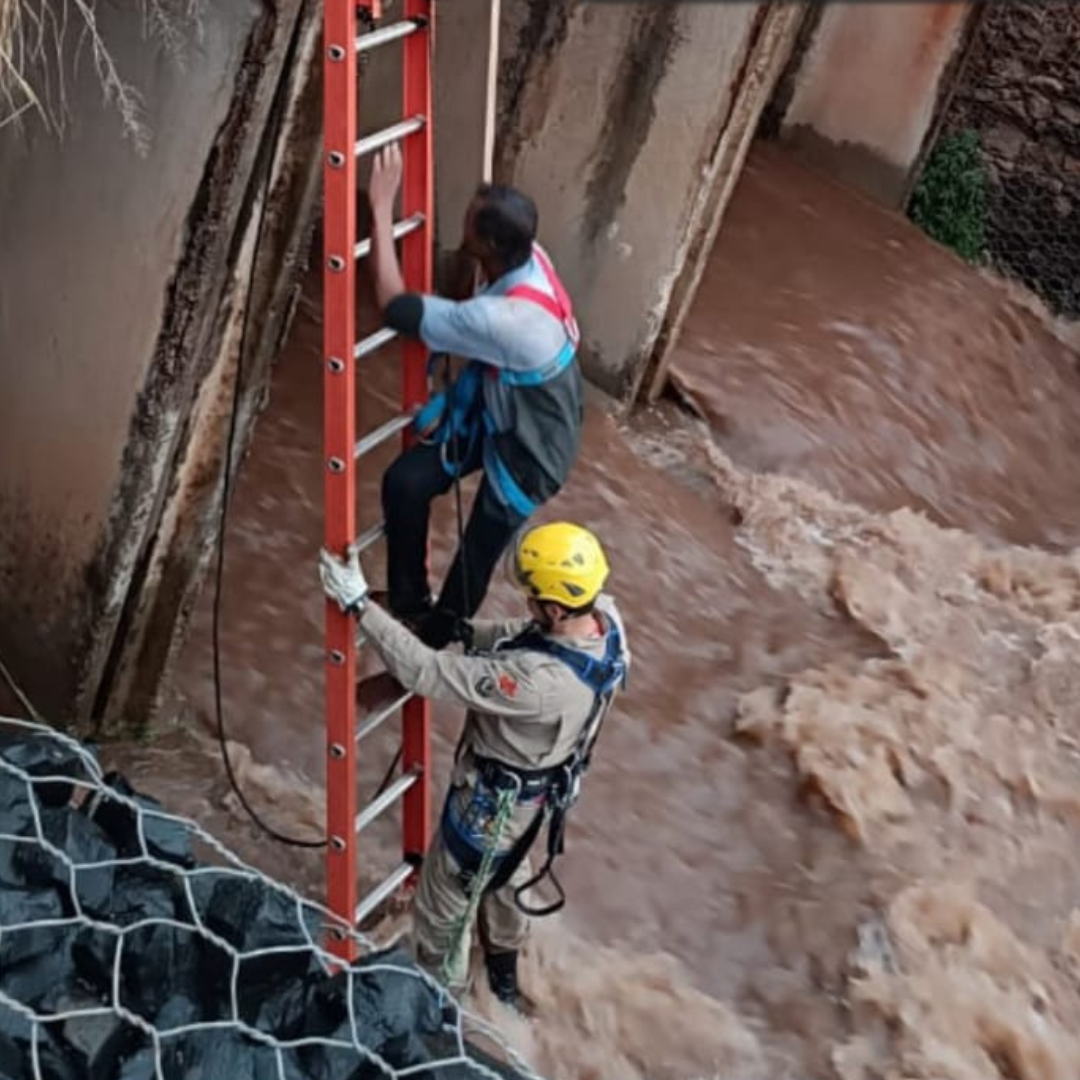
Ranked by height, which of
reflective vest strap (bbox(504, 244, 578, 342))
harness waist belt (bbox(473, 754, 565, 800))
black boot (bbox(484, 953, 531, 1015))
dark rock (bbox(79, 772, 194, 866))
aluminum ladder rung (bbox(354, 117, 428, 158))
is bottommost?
black boot (bbox(484, 953, 531, 1015))

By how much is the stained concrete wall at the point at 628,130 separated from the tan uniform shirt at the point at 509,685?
3.62 meters

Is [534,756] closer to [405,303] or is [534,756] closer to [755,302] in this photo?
[405,303]

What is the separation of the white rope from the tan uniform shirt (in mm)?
1163

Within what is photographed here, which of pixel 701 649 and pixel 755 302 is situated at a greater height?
pixel 755 302

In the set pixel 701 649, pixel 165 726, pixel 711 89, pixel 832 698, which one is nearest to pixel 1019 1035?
pixel 832 698

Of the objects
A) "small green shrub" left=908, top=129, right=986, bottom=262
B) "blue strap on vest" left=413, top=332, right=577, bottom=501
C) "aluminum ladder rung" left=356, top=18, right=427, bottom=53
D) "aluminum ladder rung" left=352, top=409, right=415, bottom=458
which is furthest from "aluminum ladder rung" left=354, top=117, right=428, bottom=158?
"small green shrub" left=908, top=129, right=986, bottom=262

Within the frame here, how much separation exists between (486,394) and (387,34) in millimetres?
886

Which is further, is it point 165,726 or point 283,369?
point 283,369

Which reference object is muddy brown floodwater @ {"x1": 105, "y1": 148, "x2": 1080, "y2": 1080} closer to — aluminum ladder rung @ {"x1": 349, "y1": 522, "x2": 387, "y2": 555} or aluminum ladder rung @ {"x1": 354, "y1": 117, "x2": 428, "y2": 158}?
aluminum ladder rung @ {"x1": 349, "y1": 522, "x2": 387, "y2": 555}

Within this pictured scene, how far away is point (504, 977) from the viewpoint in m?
5.29

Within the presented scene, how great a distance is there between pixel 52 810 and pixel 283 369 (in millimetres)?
4659

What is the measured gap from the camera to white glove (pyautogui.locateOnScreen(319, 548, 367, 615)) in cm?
428

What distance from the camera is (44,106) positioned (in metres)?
4.92

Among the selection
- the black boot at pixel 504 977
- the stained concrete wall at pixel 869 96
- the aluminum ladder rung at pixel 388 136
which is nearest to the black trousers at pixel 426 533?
the aluminum ladder rung at pixel 388 136
